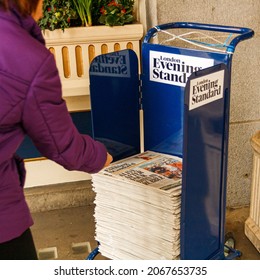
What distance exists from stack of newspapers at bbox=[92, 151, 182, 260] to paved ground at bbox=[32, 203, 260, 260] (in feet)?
1.42

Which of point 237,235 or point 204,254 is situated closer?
point 204,254

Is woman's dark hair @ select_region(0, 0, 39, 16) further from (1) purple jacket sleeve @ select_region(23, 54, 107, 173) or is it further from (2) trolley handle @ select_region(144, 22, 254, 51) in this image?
(2) trolley handle @ select_region(144, 22, 254, 51)

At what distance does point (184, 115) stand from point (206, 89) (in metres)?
0.15

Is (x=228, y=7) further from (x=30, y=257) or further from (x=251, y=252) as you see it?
(x=30, y=257)

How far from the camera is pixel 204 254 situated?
2.06 metres

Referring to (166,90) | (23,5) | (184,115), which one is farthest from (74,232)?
(23,5)

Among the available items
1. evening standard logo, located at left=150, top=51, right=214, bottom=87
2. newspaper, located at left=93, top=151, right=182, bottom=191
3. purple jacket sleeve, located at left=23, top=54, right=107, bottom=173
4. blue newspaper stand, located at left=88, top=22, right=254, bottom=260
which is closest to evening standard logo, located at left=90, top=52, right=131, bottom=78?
blue newspaper stand, located at left=88, top=22, right=254, bottom=260

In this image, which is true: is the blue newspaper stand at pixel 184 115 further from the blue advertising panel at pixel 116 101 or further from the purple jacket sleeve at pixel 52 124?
the purple jacket sleeve at pixel 52 124

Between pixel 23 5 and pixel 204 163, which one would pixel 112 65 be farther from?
pixel 23 5

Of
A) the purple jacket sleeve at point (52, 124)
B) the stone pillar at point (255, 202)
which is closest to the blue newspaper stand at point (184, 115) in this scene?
the stone pillar at point (255, 202)

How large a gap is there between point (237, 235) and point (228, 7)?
126cm
